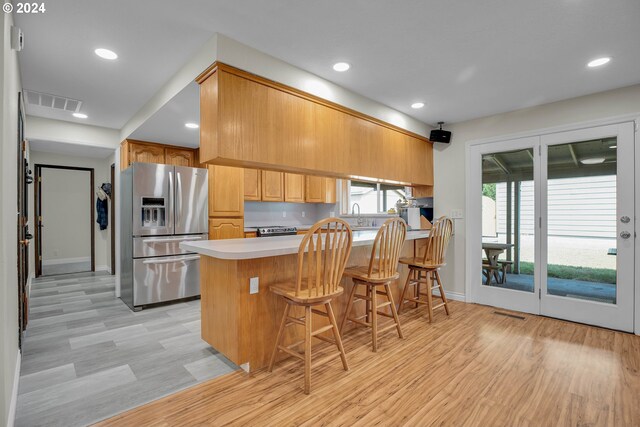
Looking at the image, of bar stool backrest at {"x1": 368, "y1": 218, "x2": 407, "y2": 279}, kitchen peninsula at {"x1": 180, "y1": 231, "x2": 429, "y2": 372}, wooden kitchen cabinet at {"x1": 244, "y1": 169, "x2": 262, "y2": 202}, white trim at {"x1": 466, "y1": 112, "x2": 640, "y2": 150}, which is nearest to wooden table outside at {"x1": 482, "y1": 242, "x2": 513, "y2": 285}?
white trim at {"x1": 466, "y1": 112, "x2": 640, "y2": 150}

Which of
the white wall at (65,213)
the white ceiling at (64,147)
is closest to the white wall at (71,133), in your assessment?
the white ceiling at (64,147)

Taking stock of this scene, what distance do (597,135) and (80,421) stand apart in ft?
16.0

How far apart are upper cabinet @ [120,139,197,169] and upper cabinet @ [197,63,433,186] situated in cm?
248

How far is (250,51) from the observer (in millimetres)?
2455

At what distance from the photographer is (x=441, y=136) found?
14.1 feet

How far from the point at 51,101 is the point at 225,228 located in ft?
7.87

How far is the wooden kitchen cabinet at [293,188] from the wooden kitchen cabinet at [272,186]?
76mm

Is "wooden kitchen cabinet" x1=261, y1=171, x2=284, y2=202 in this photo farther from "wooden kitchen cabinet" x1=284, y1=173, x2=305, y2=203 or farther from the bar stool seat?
the bar stool seat

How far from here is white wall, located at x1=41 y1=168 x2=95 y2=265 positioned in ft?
21.1

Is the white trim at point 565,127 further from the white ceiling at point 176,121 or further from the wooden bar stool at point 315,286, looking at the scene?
the white ceiling at point 176,121

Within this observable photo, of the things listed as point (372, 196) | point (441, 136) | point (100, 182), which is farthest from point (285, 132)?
point (100, 182)

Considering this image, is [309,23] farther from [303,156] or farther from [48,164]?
[48,164]

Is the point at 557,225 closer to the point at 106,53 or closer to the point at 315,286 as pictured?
the point at 315,286

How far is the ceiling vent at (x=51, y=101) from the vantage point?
3322 mm
